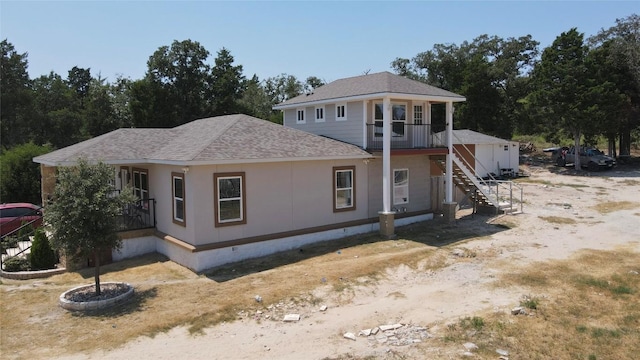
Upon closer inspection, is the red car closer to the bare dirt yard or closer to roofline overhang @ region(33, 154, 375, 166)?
roofline overhang @ region(33, 154, 375, 166)

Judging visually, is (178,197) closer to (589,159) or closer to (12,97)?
(589,159)

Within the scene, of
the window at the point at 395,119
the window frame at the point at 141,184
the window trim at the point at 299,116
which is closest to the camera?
the window frame at the point at 141,184

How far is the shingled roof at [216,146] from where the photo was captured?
50.2 ft

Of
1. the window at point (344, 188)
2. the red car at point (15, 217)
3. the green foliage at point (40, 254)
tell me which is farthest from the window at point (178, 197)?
the red car at point (15, 217)

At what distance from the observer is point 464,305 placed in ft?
37.4

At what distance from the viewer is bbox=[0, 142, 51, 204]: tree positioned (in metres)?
28.2

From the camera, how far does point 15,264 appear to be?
15852 millimetres

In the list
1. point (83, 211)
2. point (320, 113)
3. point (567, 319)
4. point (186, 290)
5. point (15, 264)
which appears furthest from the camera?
point (320, 113)

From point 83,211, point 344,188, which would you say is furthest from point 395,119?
point 83,211

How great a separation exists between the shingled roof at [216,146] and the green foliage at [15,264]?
370cm

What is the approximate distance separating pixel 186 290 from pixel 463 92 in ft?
130

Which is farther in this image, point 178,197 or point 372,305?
point 178,197

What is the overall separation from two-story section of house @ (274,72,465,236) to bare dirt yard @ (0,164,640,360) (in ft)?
8.26

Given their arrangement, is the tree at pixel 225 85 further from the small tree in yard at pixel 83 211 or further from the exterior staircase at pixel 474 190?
the small tree in yard at pixel 83 211
